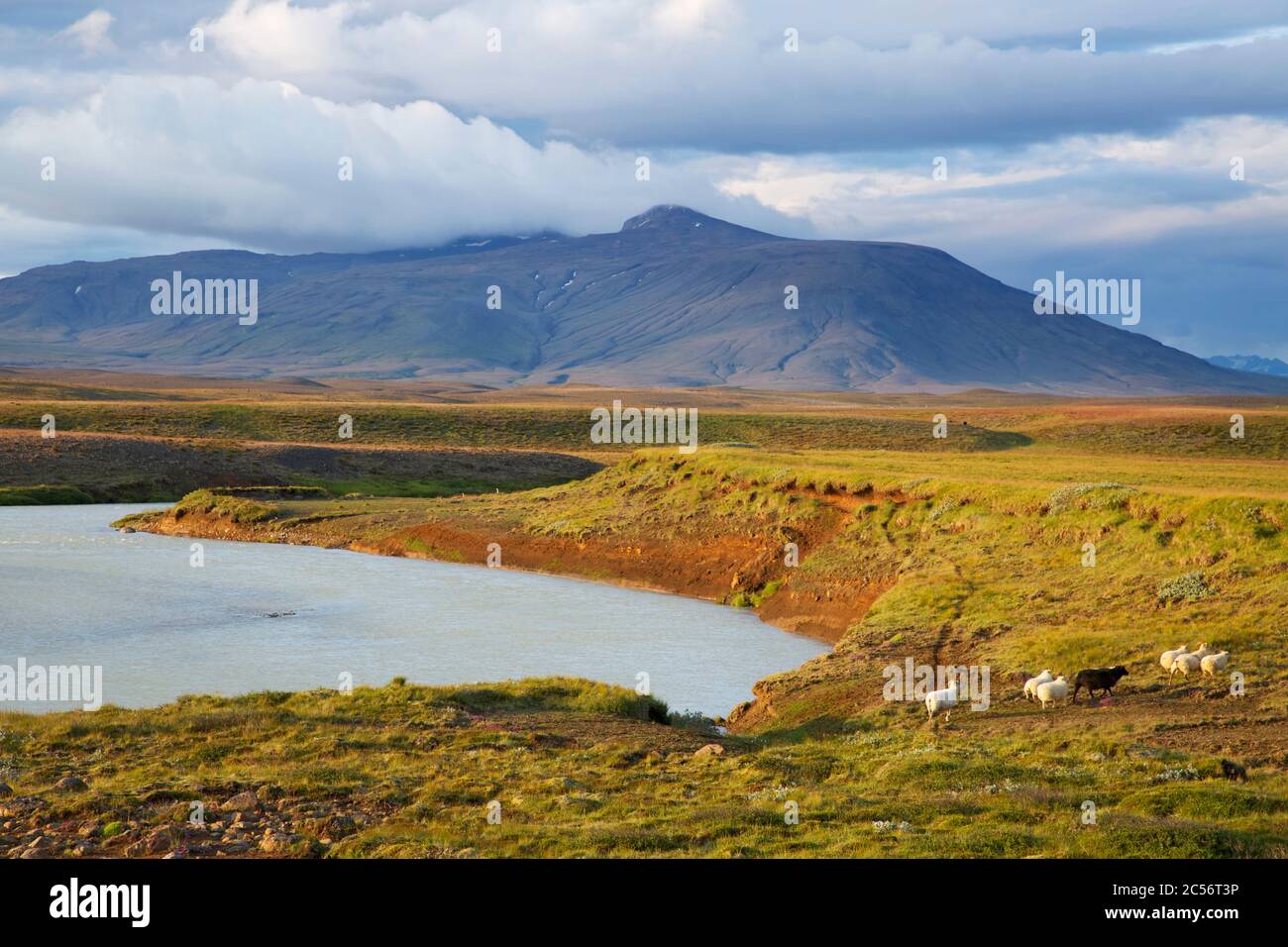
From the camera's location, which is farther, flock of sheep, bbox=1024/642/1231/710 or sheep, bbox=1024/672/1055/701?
sheep, bbox=1024/672/1055/701

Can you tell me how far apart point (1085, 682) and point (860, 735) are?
399cm

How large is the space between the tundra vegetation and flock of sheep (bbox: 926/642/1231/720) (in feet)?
0.72

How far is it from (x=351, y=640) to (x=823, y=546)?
15.9m

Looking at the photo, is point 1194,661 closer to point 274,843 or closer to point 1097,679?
point 1097,679

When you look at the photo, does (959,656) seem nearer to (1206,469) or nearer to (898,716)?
(898,716)

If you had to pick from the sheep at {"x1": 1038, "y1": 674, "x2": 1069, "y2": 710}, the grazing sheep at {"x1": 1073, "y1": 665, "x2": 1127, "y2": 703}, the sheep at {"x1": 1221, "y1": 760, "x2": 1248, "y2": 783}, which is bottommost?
the sheep at {"x1": 1221, "y1": 760, "x2": 1248, "y2": 783}

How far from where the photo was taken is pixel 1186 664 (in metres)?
21.1

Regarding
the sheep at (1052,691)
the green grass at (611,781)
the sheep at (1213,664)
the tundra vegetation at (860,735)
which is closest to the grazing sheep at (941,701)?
the tundra vegetation at (860,735)

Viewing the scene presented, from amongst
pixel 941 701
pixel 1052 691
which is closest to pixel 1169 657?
pixel 1052 691

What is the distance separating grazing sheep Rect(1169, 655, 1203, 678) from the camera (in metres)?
21.1

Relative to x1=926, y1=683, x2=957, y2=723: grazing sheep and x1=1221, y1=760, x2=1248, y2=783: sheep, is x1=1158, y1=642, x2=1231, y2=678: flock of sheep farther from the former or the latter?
x1=1221, y1=760, x2=1248, y2=783: sheep

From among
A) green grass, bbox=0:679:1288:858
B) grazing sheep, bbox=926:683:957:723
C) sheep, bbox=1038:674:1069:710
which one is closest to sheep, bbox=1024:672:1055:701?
sheep, bbox=1038:674:1069:710

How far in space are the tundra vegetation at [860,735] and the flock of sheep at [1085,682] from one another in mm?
219
